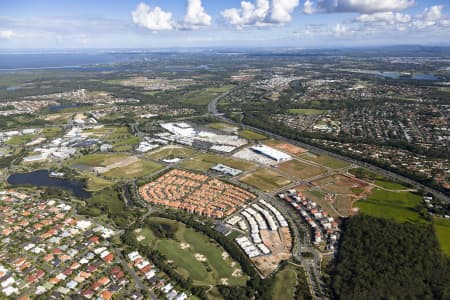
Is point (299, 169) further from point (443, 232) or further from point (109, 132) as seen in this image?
point (109, 132)

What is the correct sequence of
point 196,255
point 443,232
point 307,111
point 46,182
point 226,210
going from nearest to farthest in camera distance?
point 196,255, point 443,232, point 226,210, point 46,182, point 307,111

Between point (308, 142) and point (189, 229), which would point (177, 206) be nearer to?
point (189, 229)

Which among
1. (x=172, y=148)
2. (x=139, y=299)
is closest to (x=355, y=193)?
(x=139, y=299)

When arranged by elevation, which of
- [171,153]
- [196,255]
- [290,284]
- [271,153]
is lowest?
[196,255]

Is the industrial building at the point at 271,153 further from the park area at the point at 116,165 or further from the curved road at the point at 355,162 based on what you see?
the park area at the point at 116,165

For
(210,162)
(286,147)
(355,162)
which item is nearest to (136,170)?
(210,162)

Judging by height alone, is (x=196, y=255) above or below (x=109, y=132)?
below
